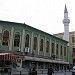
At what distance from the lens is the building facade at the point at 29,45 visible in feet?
93.0

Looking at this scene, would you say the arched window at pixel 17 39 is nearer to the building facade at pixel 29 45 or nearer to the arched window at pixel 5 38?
the building facade at pixel 29 45

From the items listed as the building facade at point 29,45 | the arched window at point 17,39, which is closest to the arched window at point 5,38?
the building facade at point 29,45

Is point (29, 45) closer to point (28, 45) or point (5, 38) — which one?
point (28, 45)

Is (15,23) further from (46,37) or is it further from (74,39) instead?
(74,39)

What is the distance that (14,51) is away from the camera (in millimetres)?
28750

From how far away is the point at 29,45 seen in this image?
1249 inches

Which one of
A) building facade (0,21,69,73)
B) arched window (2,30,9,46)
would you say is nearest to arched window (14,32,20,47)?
building facade (0,21,69,73)

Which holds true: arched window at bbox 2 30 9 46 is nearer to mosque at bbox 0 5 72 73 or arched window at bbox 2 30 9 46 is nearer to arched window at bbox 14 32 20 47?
mosque at bbox 0 5 72 73

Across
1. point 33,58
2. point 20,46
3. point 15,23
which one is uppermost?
point 15,23

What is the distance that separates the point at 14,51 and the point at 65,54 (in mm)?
21179

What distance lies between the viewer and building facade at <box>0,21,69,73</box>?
2834 centimetres

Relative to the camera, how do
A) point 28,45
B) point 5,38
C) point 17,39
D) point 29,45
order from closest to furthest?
point 5,38 < point 17,39 < point 28,45 < point 29,45

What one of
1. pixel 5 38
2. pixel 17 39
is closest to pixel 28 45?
pixel 17 39

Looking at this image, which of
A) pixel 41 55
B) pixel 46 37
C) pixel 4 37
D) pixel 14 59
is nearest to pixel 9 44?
pixel 4 37
